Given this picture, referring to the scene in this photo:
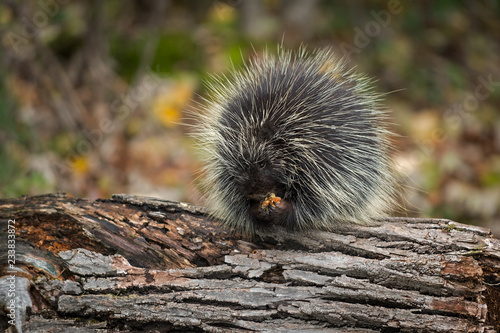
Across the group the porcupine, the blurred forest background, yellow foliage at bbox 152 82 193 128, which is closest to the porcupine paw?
the porcupine

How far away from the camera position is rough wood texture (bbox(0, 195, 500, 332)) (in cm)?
258

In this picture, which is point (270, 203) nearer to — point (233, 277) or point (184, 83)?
point (233, 277)

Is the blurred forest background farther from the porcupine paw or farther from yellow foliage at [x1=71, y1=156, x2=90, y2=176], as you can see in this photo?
the porcupine paw

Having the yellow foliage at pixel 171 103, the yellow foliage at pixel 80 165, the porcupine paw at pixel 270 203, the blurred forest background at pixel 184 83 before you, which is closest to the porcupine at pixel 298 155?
the porcupine paw at pixel 270 203

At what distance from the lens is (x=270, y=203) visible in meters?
3.16

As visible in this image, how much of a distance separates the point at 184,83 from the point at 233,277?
18.1 ft

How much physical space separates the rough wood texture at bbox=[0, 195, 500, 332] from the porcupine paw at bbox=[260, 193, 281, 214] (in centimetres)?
27

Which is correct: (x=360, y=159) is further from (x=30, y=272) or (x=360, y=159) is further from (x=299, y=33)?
(x=299, y=33)

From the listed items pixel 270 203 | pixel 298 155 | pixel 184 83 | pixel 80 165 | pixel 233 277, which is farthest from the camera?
pixel 184 83

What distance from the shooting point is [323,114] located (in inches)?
130

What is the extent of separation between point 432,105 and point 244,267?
697 cm

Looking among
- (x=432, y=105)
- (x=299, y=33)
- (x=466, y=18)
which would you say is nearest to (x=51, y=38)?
(x=299, y=33)

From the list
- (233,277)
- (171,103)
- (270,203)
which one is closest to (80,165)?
(171,103)

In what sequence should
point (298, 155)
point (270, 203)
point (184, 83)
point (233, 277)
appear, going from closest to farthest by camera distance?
1. point (233, 277)
2. point (270, 203)
3. point (298, 155)
4. point (184, 83)
